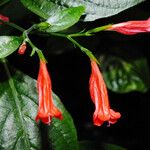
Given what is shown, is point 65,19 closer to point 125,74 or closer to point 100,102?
point 100,102

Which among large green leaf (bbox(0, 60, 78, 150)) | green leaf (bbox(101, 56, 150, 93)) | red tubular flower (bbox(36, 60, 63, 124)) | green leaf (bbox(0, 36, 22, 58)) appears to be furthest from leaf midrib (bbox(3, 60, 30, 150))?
green leaf (bbox(101, 56, 150, 93))

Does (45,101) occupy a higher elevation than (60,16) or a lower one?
lower

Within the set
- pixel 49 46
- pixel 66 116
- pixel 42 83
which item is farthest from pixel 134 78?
pixel 42 83

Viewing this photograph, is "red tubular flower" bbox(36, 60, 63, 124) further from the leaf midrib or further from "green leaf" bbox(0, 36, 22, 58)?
the leaf midrib

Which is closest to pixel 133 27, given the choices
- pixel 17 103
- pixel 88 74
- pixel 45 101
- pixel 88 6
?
pixel 88 6

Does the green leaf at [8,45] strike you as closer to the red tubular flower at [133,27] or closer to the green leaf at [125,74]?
the red tubular flower at [133,27]

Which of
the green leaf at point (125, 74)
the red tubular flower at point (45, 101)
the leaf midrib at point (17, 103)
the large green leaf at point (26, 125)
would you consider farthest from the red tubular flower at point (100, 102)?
the green leaf at point (125, 74)
